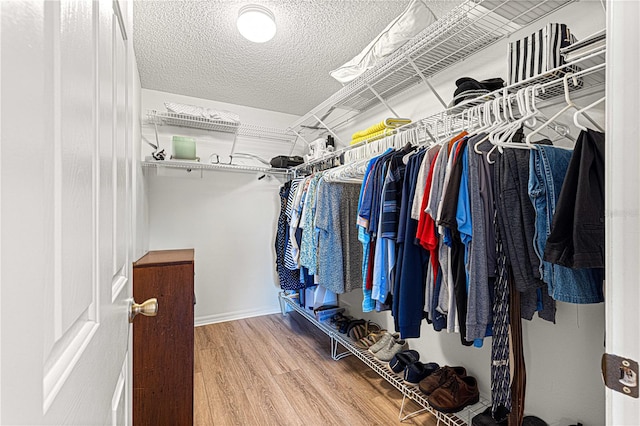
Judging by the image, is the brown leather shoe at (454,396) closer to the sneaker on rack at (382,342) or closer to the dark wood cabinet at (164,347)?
the sneaker on rack at (382,342)

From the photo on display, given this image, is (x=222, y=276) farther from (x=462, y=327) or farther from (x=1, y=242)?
(x=1, y=242)

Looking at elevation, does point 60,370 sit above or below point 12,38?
below

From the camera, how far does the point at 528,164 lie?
42.2 inches

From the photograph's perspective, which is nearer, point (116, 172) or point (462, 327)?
point (116, 172)

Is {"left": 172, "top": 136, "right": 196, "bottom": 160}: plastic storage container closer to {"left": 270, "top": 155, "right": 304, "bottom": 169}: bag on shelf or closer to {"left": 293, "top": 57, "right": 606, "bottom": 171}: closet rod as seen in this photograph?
{"left": 270, "top": 155, "right": 304, "bottom": 169}: bag on shelf

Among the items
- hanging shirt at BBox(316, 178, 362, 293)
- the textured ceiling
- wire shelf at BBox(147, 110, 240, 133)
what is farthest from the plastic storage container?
hanging shirt at BBox(316, 178, 362, 293)

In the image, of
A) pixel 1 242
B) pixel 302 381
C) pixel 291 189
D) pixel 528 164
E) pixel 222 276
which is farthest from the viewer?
pixel 222 276

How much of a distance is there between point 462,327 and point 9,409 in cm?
123

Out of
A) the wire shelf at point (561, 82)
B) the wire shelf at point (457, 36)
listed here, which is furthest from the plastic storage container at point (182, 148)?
the wire shelf at point (561, 82)

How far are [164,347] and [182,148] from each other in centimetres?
182

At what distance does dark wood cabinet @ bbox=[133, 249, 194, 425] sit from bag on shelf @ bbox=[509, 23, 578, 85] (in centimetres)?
173

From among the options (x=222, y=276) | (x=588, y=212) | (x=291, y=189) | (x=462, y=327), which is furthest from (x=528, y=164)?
(x=222, y=276)

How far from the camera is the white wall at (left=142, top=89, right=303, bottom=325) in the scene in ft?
9.45

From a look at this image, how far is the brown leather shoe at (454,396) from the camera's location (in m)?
1.43
